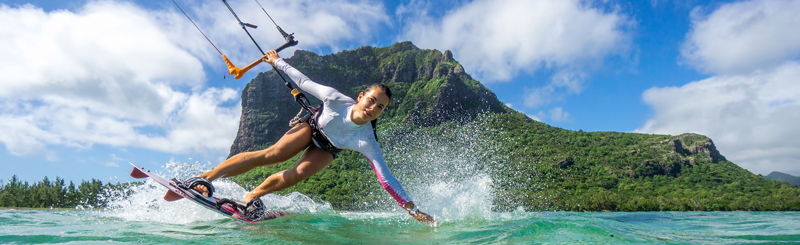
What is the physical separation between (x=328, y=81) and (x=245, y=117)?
2640 centimetres

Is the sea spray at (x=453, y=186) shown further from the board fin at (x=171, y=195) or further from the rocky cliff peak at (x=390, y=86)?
the rocky cliff peak at (x=390, y=86)

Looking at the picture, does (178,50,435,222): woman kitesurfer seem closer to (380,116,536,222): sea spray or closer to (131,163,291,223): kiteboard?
(131,163,291,223): kiteboard

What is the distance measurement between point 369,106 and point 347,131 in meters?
0.46

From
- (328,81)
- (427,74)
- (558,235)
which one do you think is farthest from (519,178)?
(328,81)

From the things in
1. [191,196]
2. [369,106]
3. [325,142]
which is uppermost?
[369,106]

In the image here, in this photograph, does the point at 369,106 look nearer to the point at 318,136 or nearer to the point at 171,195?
the point at 318,136

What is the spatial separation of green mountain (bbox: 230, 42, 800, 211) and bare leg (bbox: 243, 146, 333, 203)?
5.07 meters

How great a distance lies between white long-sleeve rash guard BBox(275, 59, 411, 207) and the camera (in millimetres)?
4188

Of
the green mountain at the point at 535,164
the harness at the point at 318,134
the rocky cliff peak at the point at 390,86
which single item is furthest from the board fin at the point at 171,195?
the rocky cliff peak at the point at 390,86

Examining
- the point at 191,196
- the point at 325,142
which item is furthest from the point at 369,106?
the point at 191,196

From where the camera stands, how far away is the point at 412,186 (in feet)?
28.6

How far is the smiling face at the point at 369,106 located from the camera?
3.99 meters

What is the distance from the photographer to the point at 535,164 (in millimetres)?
43812

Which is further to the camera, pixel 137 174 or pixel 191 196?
pixel 137 174
